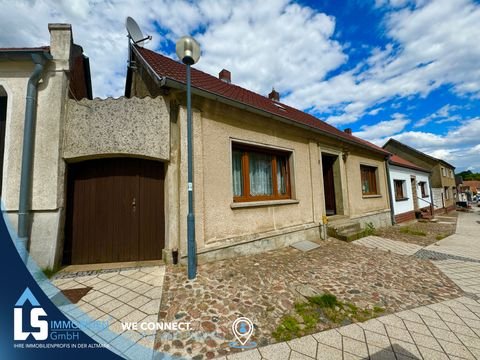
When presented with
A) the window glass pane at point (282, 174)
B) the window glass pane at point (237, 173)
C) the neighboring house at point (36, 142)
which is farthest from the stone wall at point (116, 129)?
the window glass pane at point (282, 174)

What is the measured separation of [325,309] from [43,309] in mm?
3486

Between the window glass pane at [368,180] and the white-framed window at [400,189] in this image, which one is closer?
the window glass pane at [368,180]

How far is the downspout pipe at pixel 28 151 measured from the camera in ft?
10.7

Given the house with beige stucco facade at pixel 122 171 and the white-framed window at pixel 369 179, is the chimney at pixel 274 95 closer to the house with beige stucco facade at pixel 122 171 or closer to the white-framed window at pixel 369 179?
the white-framed window at pixel 369 179

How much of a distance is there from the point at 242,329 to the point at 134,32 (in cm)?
833

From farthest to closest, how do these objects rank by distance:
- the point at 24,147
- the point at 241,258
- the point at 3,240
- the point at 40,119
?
1. the point at 241,258
2. the point at 40,119
3. the point at 24,147
4. the point at 3,240

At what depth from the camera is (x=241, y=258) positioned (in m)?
4.25

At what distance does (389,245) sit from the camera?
19.1 ft

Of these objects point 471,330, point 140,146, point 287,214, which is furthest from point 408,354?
point 140,146

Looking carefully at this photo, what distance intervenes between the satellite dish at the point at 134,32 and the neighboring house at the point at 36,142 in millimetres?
3248

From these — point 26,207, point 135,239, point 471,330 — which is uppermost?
point 26,207

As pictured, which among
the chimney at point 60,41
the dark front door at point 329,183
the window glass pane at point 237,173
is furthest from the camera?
the dark front door at point 329,183

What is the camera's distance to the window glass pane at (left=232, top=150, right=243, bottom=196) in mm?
4812

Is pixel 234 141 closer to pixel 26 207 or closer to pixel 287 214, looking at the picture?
pixel 287 214
